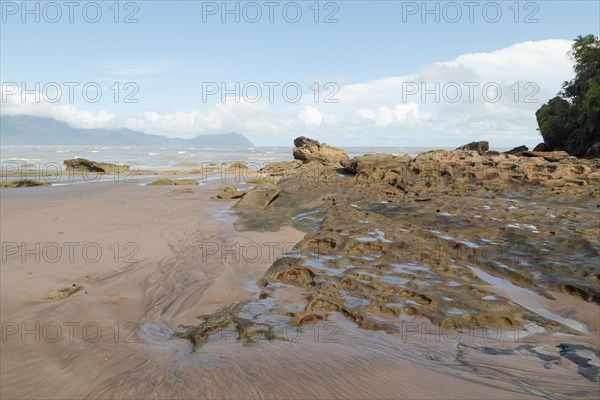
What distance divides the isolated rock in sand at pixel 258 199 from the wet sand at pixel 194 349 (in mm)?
4553

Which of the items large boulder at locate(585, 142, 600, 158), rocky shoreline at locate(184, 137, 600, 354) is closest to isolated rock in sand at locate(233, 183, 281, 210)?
rocky shoreline at locate(184, 137, 600, 354)

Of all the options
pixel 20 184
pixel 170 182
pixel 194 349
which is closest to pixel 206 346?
pixel 194 349

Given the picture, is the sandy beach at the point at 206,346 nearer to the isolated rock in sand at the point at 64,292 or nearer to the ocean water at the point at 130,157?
the isolated rock in sand at the point at 64,292

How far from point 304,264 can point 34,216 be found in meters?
8.02

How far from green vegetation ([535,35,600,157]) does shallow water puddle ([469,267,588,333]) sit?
27.0m

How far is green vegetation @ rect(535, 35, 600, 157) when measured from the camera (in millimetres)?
26500

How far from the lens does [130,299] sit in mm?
4234

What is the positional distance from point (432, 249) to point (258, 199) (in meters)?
5.98

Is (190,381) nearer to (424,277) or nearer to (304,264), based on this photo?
(304,264)

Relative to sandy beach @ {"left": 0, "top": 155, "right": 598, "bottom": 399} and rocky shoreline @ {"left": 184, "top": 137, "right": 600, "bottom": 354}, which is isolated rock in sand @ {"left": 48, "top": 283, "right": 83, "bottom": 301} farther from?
rocky shoreline @ {"left": 184, "top": 137, "right": 600, "bottom": 354}

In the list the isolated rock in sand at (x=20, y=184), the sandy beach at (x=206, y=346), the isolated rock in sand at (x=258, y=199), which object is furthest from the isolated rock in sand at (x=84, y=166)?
the sandy beach at (x=206, y=346)

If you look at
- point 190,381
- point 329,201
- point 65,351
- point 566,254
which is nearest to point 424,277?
point 566,254

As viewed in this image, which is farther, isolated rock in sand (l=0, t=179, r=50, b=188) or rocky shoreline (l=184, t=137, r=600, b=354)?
isolated rock in sand (l=0, t=179, r=50, b=188)

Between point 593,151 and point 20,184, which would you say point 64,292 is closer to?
point 20,184
